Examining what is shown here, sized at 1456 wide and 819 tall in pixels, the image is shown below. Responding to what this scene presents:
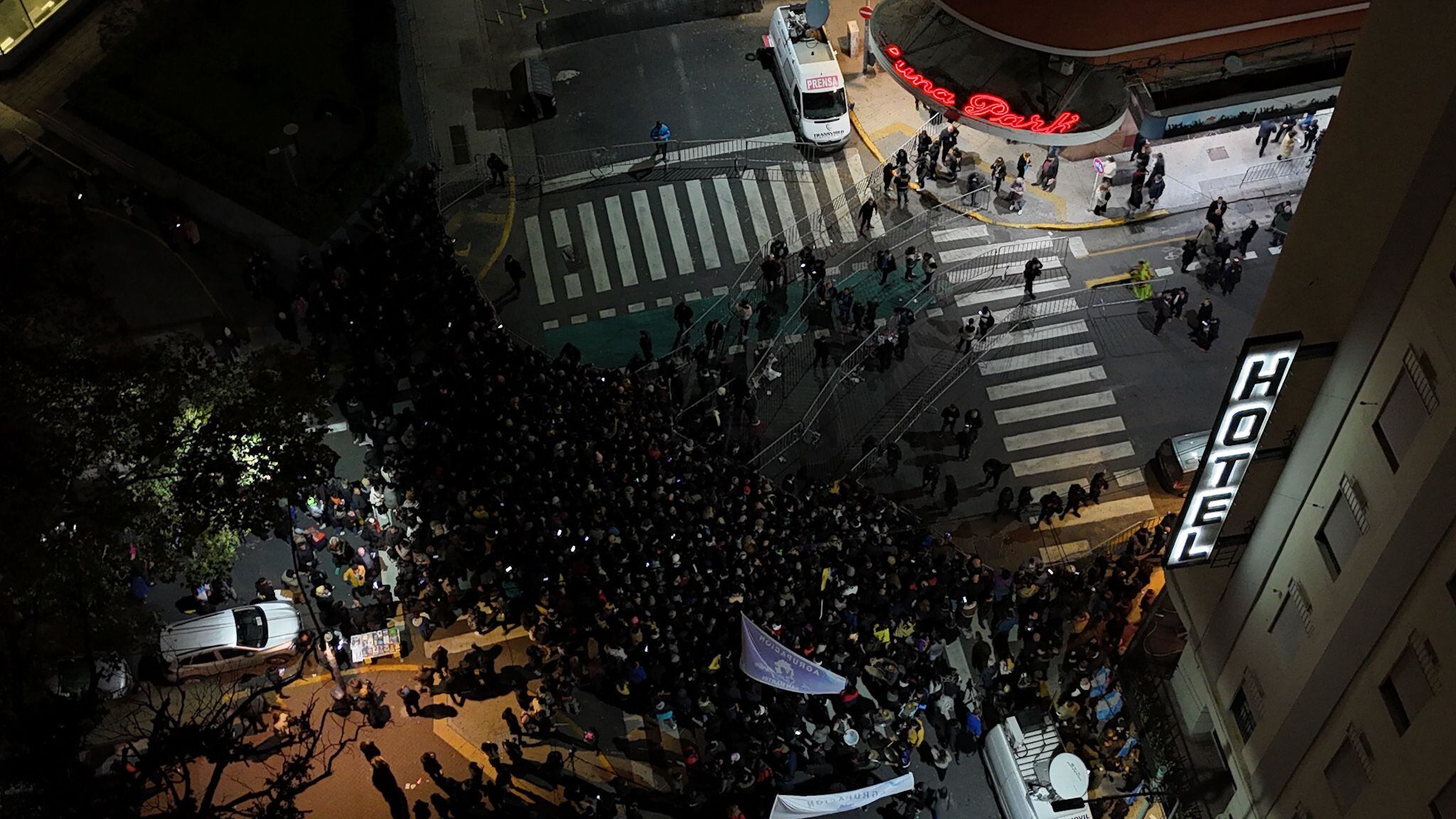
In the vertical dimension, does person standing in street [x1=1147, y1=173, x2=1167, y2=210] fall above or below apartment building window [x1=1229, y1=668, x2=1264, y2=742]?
above

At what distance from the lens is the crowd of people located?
116ft

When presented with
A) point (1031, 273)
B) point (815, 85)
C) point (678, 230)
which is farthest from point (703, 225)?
point (1031, 273)

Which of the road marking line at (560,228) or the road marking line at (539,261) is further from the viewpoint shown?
the road marking line at (560,228)

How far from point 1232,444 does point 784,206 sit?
2459 centimetres

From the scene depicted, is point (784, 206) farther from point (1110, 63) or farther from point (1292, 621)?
point (1292, 621)

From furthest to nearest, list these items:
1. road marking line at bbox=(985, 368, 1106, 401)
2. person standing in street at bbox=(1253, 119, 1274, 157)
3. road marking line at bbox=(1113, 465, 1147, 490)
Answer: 1. person standing in street at bbox=(1253, 119, 1274, 157)
2. road marking line at bbox=(985, 368, 1106, 401)
3. road marking line at bbox=(1113, 465, 1147, 490)

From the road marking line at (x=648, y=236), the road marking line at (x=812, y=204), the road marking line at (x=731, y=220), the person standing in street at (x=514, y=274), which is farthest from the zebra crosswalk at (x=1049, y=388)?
the person standing in street at (x=514, y=274)

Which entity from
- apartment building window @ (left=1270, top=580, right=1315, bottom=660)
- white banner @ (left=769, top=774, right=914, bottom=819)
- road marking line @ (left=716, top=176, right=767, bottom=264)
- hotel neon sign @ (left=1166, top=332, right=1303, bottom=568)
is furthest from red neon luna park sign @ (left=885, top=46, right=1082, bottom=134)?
white banner @ (left=769, top=774, right=914, bottom=819)

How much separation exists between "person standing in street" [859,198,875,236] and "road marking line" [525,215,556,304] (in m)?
10.7

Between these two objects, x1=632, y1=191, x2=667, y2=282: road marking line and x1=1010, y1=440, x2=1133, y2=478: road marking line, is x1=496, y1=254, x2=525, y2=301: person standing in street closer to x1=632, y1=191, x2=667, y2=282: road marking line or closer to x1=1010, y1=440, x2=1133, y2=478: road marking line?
x1=632, y1=191, x2=667, y2=282: road marking line

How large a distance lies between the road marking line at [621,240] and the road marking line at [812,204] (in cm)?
625

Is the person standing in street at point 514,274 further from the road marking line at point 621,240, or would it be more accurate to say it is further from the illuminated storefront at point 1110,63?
the illuminated storefront at point 1110,63

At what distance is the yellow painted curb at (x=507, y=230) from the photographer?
47.2 meters

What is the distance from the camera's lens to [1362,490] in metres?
25.3
